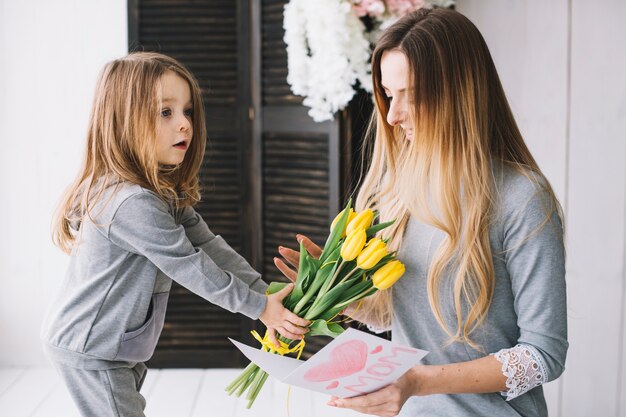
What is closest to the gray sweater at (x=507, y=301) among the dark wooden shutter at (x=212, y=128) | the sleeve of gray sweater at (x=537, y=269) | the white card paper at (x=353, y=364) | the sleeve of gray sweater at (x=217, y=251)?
the sleeve of gray sweater at (x=537, y=269)

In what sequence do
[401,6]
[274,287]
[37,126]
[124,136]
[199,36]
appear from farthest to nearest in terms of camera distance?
[37,126], [199,36], [401,6], [124,136], [274,287]

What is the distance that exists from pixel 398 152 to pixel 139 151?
64 cm

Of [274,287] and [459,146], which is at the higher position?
[459,146]

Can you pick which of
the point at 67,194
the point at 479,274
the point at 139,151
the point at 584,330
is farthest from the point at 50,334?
the point at 584,330

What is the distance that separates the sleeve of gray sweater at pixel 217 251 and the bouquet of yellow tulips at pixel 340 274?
415 mm

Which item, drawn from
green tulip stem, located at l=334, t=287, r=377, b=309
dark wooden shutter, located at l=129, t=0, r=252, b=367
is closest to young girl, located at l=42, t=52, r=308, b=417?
green tulip stem, located at l=334, t=287, r=377, b=309

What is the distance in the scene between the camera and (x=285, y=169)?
362 cm

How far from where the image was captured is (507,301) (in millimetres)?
1454

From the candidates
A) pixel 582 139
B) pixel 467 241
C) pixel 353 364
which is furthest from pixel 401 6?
pixel 353 364

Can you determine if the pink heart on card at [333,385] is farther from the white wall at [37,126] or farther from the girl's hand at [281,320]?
the white wall at [37,126]

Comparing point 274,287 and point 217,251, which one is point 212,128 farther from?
point 274,287

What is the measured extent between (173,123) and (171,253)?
0.32 m

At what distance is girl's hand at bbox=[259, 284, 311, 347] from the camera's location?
5.28 ft

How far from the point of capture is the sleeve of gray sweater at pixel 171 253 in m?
1.81
